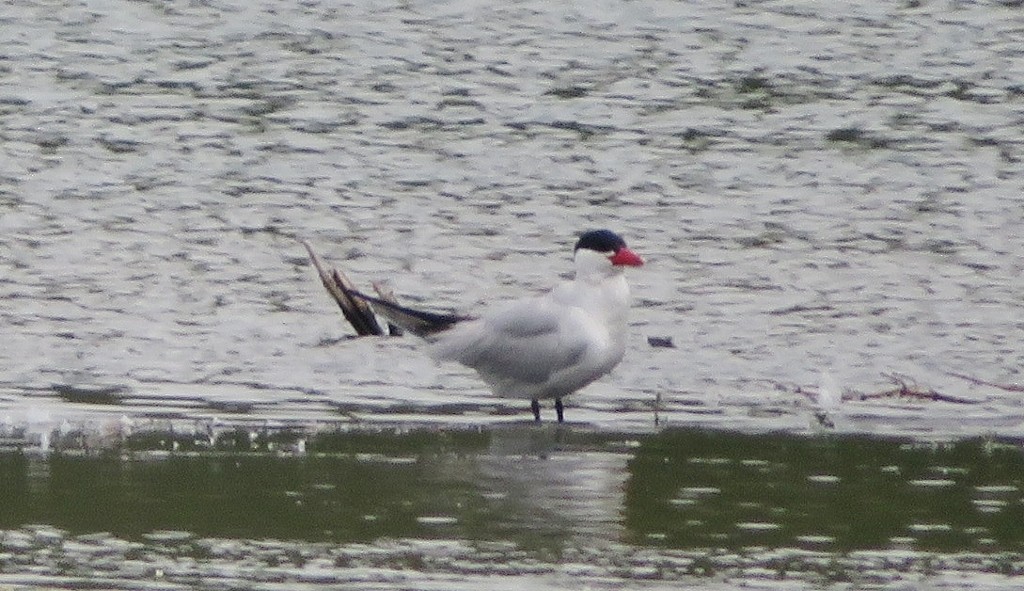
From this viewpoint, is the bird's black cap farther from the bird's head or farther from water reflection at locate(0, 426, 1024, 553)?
water reflection at locate(0, 426, 1024, 553)

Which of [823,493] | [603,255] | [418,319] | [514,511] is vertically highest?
[514,511]

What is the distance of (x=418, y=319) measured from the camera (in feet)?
41.9

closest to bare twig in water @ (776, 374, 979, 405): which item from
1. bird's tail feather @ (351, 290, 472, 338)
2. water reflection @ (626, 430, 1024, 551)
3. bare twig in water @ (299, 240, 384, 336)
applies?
water reflection @ (626, 430, 1024, 551)

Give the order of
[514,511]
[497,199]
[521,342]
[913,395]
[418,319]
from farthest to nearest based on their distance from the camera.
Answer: [497,199] → [418,319] → [521,342] → [913,395] → [514,511]

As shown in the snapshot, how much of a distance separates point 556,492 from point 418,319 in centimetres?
328

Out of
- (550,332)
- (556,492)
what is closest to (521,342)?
(550,332)

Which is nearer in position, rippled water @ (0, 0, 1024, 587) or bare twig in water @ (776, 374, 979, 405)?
bare twig in water @ (776, 374, 979, 405)

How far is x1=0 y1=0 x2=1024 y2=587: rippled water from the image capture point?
12703 mm

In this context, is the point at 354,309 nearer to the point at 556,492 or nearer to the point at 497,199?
the point at 497,199

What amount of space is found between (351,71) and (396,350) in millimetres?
8278

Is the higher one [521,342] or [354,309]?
[521,342]

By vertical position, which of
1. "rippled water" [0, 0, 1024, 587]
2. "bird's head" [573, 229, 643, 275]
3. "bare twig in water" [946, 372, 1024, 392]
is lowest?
"rippled water" [0, 0, 1024, 587]

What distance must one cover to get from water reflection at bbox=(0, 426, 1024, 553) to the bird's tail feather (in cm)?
175

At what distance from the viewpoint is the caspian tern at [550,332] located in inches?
477
